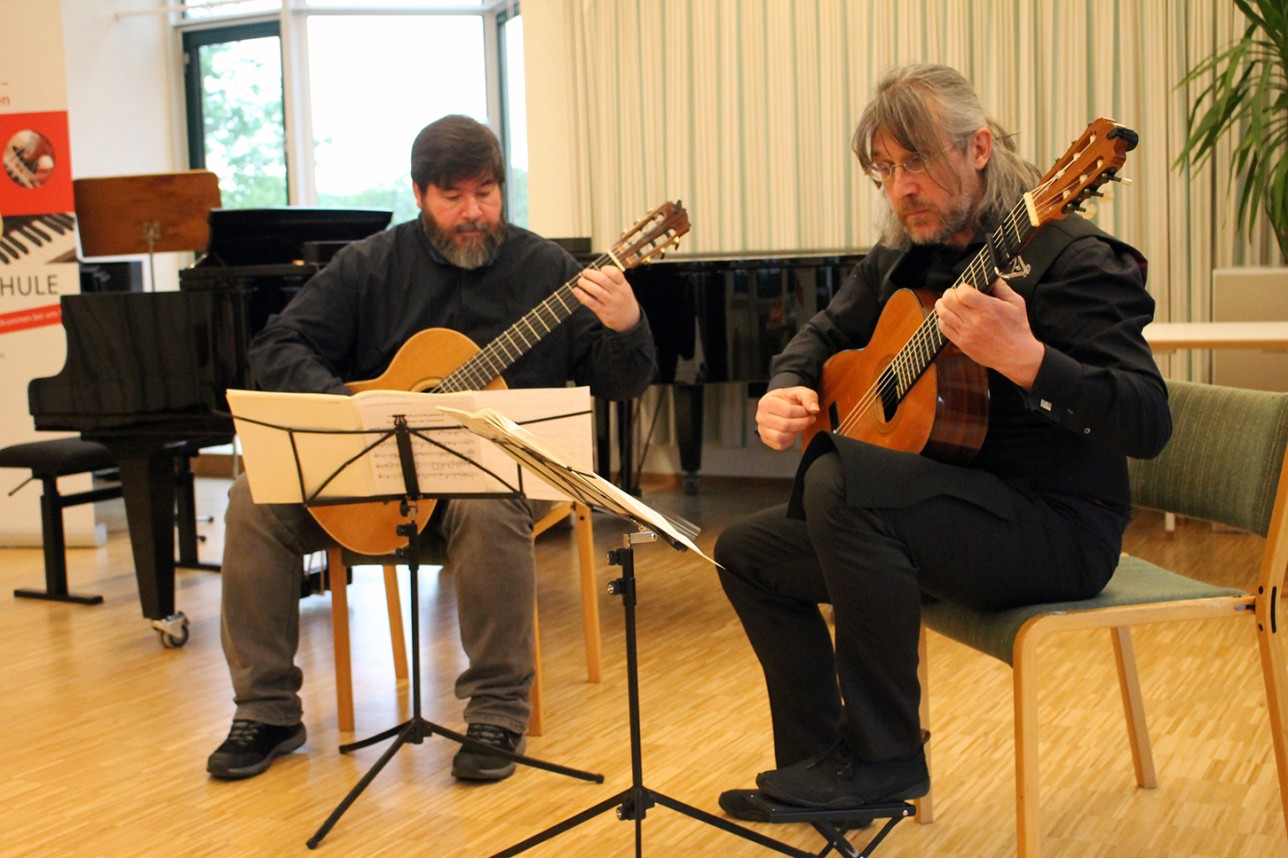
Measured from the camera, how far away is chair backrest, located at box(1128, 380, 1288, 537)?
193 centimetres

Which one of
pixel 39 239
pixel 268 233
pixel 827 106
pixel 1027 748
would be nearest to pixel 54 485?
pixel 268 233

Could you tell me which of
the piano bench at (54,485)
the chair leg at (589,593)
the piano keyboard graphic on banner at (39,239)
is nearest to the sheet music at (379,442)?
the chair leg at (589,593)

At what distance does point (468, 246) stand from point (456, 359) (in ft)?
1.12

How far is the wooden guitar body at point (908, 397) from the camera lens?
6.29 ft

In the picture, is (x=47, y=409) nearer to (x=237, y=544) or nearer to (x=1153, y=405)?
(x=237, y=544)

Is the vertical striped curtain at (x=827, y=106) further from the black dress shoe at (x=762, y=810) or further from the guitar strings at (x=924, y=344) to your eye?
the black dress shoe at (x=762, y=810)

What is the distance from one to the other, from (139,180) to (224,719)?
83.6 inches

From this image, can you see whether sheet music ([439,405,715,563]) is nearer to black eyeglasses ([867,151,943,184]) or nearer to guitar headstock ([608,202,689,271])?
black eyeglasses ([867,151,943,184])

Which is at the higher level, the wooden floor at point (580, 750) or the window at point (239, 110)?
the window at point (239, 110)

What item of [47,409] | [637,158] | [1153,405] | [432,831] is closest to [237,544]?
[432,831]

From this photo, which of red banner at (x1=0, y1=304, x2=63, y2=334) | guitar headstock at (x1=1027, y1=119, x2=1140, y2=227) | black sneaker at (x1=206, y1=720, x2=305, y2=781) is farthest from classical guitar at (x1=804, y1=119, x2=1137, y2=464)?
red banner at (x1=0, y1=304, x2=63, y2=334)

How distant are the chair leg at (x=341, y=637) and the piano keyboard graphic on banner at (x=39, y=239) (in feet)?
9.08

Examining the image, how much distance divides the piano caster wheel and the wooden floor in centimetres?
4

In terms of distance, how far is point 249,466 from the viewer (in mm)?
2299
